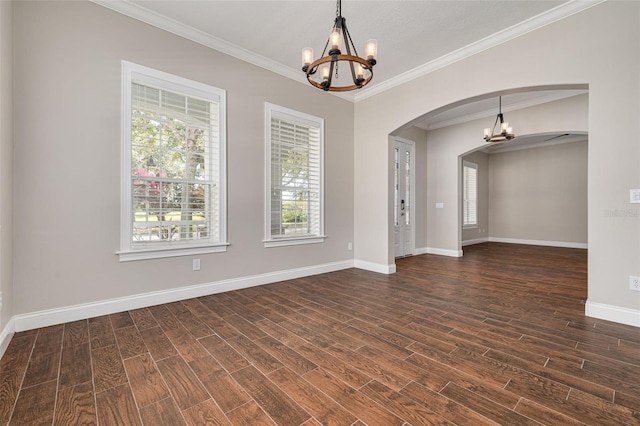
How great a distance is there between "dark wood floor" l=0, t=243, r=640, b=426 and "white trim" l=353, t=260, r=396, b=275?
137cm

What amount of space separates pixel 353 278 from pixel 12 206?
3.89 m

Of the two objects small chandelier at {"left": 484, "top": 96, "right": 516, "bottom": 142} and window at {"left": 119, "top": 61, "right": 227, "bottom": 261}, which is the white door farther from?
window at {"left": 119, "top": 61, "right": 227, "bottom": 261}

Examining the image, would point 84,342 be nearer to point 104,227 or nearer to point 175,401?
point 104,227

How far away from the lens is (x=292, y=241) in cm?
434

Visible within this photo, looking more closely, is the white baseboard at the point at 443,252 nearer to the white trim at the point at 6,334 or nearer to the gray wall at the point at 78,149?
the gray wall at the point at 78,149

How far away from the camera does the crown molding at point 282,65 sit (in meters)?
2.89

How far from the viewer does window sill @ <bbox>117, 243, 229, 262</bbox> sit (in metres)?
2.94

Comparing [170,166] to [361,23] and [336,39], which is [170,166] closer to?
[336,39]

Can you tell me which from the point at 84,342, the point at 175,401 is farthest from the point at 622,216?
the point at 84,342

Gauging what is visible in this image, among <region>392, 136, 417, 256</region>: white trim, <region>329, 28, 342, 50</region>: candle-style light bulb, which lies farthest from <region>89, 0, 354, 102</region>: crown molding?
<region>392, 136, 417, 256</region>: white trim

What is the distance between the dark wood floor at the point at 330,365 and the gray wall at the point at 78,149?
0.40 metres

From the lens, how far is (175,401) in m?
1.56

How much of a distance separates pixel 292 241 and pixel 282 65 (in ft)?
8.62

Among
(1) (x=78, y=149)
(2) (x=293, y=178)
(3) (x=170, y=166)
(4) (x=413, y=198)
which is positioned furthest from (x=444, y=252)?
(1) (x=78, y=149)
